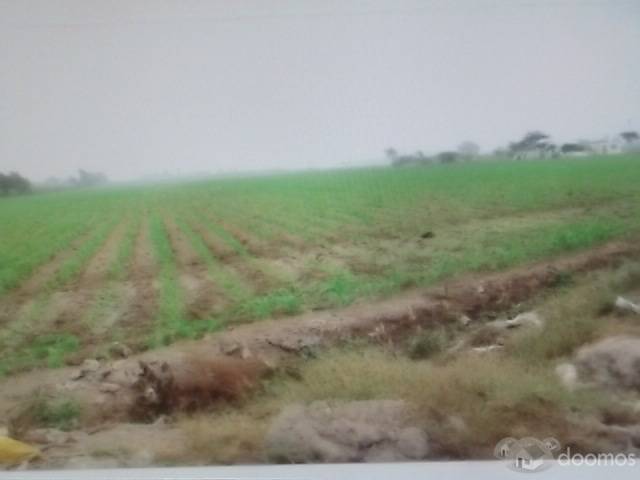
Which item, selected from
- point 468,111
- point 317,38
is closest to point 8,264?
point 317,38

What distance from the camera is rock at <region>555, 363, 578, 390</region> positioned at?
93.7 inches

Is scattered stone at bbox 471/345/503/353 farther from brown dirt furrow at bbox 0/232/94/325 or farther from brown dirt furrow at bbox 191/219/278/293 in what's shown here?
brown dirt furrow at bbox 0/232/94/325

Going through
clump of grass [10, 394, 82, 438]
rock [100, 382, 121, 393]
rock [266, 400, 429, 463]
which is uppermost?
rock [100, 382, 121, 393]

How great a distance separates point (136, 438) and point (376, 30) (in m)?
1.55

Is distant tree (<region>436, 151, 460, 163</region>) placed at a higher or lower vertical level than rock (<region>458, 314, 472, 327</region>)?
higher

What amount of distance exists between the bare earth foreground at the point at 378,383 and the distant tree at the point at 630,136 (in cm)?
34

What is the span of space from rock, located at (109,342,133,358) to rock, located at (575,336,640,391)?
56.8 inches

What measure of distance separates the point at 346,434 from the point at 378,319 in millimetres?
379

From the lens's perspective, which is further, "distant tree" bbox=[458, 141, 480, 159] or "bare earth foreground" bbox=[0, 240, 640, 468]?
"distant tree" bbox=[458, 141, 480, 159]

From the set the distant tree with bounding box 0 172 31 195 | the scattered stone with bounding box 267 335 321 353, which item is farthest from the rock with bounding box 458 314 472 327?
the distant tree with bounding box 0 172 31 195

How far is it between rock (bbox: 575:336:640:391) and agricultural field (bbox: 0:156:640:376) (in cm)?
33

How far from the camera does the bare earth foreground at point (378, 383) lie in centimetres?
238

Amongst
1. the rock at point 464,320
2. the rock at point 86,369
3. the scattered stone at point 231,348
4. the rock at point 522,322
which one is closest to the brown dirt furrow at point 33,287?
the rock at point 86,369

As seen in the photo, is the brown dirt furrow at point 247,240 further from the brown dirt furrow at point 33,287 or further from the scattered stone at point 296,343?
the brown dirt furrow at point 33,287
